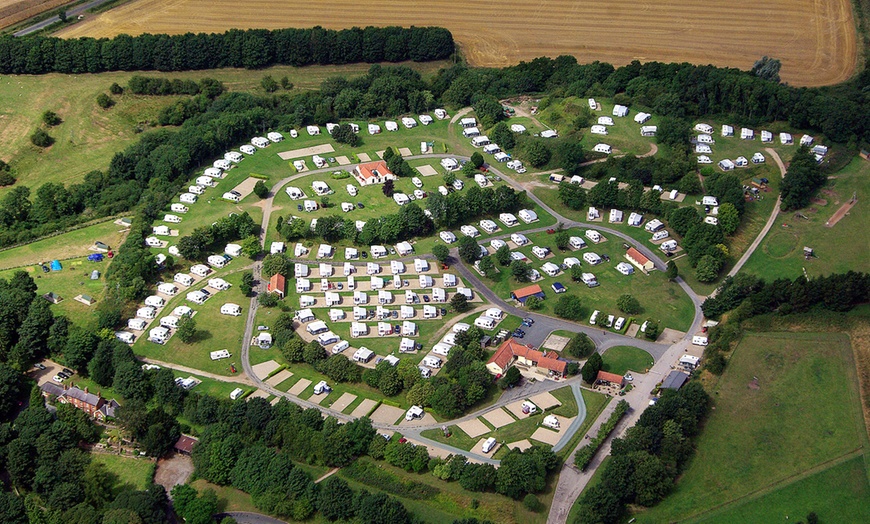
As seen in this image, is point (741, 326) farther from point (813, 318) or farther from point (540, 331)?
point (540, 331)

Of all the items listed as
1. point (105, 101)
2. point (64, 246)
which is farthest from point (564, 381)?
point (105, 101)

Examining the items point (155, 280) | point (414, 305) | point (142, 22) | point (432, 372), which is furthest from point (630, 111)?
point (142, 22)

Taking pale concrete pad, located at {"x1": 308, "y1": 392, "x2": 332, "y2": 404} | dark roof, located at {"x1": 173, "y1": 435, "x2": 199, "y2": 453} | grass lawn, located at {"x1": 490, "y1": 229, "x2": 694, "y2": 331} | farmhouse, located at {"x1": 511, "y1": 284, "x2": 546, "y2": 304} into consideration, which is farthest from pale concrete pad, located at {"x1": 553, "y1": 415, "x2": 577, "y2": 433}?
dark roof, located at {"x1": 173, "y1": 435, "x2": 199, "y2": 453}

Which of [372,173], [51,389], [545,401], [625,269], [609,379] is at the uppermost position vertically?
[372,173]

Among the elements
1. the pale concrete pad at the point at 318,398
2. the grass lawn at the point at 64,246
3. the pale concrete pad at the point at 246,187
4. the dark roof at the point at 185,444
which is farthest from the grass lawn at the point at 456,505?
the pale concrete pad at the point at 246,187

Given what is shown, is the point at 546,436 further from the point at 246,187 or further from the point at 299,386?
the point at 246,187

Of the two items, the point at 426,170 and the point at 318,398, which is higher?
the point at 426,170
